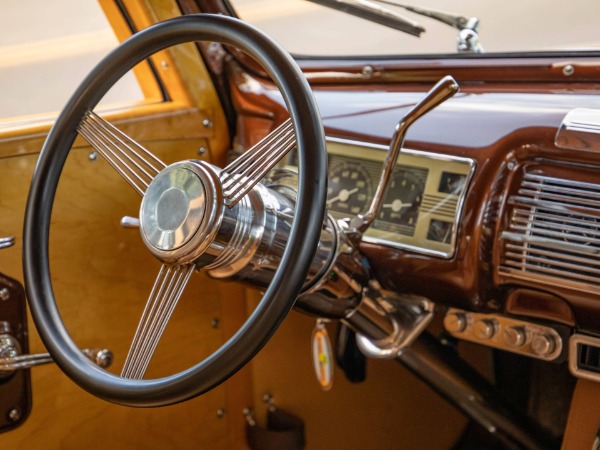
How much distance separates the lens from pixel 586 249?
1.22m

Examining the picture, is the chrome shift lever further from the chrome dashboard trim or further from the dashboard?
the chrome dashboard trim

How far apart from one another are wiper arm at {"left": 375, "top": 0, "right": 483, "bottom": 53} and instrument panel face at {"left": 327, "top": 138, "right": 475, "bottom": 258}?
0.28m

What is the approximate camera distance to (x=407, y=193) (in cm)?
143

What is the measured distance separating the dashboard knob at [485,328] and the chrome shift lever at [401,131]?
0.30m

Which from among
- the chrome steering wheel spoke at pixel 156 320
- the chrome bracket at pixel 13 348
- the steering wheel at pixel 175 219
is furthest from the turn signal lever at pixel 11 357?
the chrome steering wheel spoke at pixel 156 320

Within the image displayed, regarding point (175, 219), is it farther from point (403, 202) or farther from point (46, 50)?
point (46, 50)

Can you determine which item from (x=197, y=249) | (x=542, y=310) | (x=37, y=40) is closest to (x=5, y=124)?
(x=37, y=40)

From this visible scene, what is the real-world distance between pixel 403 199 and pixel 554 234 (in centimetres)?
29

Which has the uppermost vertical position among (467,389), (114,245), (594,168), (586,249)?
(594,168)

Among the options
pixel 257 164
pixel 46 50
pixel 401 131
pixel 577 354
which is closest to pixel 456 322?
pixel 577 354

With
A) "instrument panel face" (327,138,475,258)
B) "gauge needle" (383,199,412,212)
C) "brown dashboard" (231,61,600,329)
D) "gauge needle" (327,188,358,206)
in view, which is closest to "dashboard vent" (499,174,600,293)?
"brown dashboard" (231,61,600,329)

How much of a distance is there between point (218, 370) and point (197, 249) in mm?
182

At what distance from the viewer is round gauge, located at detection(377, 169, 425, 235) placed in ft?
4.66

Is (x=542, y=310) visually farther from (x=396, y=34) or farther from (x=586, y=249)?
(x=396, y=34)
